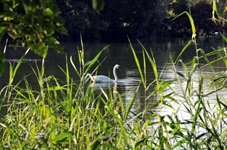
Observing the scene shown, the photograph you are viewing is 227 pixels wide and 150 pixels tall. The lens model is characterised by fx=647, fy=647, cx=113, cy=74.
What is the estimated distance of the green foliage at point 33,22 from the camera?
2092 millimetres

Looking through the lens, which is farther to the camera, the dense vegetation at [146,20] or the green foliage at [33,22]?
the dense vegetation at [146,20]

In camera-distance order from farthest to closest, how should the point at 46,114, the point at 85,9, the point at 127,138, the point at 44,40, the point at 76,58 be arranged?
the point at 85,9 → the point at 76,58 → the point at 46,114 → the point at 127,138 → the point at 44,40

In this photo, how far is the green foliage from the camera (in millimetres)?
2092

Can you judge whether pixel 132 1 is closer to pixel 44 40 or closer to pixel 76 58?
pixel 76 58

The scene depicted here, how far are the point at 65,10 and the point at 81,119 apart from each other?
40080 millimetres

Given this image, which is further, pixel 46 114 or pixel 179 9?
pixel 179 9

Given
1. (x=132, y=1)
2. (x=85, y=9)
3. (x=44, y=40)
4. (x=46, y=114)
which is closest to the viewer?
(x=44, y=40)

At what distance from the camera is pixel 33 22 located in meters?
2.10

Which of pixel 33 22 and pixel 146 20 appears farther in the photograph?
pixel 146 20

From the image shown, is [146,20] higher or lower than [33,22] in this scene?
lower

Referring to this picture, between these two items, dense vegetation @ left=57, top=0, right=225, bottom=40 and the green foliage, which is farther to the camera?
dense vegetation @ left=57, top=0, right=225, bottom=40

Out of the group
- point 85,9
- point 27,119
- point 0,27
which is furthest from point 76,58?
point 0,27

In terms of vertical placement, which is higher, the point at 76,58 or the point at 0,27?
the point at 0,27

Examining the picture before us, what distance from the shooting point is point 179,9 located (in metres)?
50.8
